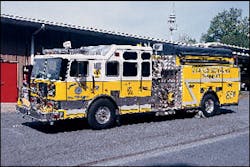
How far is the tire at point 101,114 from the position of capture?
1103 cm

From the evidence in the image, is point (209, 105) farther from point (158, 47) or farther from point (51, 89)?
point (51, 89)

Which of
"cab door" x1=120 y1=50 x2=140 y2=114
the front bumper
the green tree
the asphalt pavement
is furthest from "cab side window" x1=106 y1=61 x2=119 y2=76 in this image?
the green tree

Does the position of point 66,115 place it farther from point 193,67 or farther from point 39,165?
point 193,67

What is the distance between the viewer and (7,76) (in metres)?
17.0

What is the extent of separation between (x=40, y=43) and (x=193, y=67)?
833cm

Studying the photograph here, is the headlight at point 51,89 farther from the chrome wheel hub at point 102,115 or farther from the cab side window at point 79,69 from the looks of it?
the chrome wheel hub at point 102,115

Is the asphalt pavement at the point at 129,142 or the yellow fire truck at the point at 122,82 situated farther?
the yellow fire truck at the point at 122,82

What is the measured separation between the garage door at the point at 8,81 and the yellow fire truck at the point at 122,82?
5.44 m

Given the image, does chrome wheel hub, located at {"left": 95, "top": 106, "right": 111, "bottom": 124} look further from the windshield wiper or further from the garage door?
the garage door

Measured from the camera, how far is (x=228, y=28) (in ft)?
297

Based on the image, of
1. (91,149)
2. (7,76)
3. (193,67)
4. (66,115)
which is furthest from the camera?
(7,76)

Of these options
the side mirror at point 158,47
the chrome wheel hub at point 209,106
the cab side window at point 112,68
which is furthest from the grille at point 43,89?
the chrome wheel hub at point 209,106

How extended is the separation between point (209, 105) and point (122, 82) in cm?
469

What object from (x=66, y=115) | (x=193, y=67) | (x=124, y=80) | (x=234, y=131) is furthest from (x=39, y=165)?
(x=193, y=67)
